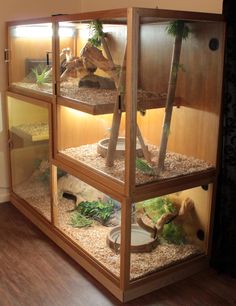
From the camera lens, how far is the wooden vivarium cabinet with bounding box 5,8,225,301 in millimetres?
1838

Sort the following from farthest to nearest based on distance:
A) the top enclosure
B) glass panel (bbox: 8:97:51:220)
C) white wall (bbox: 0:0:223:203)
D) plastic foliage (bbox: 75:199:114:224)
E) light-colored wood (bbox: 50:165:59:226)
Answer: white wall (bbox: 0:0:223:203) < glass panel (bbox: 8:97:51:220) < light-colored wood (bbox: 50:165:59:226) < plastic foliage (bbox: 75:199:114:224) < the top enclosure

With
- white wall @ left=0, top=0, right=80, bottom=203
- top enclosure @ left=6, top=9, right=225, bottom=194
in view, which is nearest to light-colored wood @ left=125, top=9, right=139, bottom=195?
top enclosure @ left=6, top=9, right=225, bottom=194

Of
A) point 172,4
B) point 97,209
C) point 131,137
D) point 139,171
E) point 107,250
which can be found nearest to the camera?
point 131,137

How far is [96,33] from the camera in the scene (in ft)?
6.60

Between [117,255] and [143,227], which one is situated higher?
[143,227]

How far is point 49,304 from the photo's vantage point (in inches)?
77.3

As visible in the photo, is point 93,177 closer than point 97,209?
Yes

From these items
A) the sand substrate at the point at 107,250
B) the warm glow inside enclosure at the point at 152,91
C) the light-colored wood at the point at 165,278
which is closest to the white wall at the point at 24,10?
the sand substrate at the point at 107,250

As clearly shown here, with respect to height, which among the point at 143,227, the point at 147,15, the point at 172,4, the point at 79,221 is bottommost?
the point at 79,221

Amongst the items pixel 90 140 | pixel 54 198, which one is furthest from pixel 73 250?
pixel 90 140

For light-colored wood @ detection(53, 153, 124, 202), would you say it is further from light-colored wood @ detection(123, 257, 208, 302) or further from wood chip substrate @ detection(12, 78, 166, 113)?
light-colored wood @ detection(123, 257, 208, 302)

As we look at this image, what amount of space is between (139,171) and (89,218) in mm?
784

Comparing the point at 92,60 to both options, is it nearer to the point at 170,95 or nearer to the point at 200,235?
the point at 170,95

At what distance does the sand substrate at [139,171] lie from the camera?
1925mm
